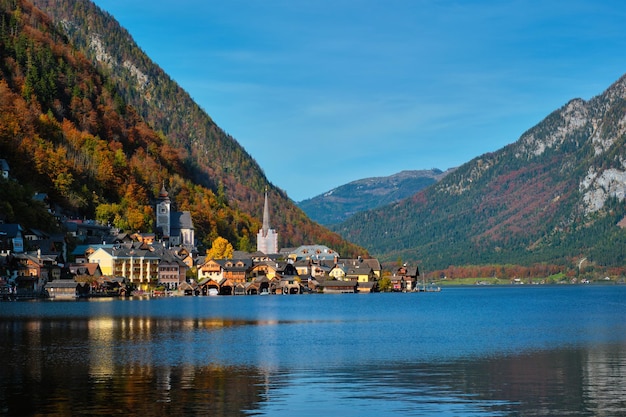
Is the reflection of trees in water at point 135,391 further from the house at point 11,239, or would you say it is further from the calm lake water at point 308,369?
the house at point 11,239

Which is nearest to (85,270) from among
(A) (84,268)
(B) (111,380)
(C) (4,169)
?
(A) (84,268)

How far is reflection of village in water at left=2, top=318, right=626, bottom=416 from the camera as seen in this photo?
34812mm

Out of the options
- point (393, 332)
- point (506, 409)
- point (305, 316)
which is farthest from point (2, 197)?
point (506, 409)

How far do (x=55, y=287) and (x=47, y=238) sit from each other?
48.7 feet

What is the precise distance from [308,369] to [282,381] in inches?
182

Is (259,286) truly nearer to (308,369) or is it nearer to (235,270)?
(235,270)

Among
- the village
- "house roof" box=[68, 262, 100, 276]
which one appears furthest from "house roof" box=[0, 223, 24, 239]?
"house roof" box=[68, 262, 100, 276]

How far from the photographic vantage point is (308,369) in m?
45.7

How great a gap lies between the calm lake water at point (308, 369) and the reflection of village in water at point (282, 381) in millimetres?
79

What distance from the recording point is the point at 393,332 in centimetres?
7138

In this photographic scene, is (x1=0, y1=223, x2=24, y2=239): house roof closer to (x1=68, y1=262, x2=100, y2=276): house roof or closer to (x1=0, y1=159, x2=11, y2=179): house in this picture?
(x1=0, y1=159, x2=11, y2=179): house

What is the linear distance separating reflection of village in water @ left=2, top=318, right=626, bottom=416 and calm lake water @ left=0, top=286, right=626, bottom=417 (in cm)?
8

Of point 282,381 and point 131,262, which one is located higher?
point 131,262

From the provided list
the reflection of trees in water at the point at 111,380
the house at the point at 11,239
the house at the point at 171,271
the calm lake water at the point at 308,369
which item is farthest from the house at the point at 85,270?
the reflection of trees in water at the point at 111,380
